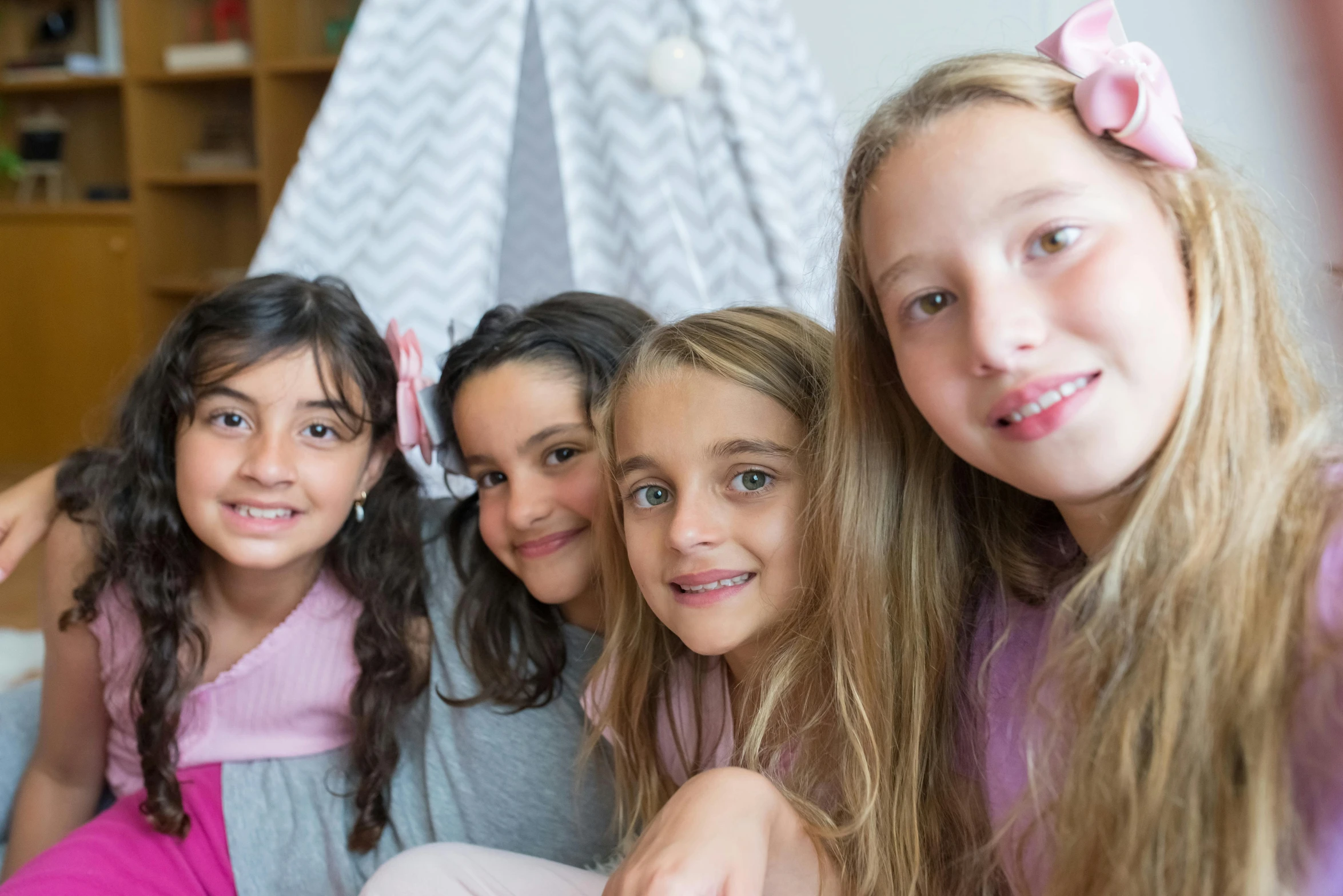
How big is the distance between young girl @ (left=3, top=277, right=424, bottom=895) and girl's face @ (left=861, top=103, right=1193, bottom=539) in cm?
72

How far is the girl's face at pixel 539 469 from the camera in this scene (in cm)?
116

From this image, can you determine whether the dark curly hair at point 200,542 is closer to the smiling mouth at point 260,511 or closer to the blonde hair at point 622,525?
the smiling mouth at point 260,511

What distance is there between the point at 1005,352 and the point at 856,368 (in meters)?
0.18

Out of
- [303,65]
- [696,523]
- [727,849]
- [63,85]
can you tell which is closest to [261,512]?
[696,523]

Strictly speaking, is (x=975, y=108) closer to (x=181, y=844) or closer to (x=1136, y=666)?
(x=1136, y=666)

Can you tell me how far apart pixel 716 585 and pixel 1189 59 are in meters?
1.19

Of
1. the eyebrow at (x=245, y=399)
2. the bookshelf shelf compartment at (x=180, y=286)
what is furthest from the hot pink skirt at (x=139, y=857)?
the bookshelf shelf compartment at (x=180, y=286)

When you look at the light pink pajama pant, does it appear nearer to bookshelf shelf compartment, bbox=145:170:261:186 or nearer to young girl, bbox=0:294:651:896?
young girl, bbox=0:294:651:896

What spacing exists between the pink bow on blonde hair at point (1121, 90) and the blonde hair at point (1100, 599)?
0.02m

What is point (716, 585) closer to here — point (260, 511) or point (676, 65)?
point (260, 511)

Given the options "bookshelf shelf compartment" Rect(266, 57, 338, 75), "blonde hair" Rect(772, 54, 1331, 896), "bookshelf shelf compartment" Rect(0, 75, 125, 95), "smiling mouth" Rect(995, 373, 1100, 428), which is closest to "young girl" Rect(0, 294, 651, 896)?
"blonde hair" Rect(772, 54, 1331, 896)

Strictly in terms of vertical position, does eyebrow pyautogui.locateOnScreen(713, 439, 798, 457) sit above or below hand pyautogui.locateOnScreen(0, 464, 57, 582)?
above

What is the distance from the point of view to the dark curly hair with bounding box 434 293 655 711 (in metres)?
1.20

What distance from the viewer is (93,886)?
44.9 inches
